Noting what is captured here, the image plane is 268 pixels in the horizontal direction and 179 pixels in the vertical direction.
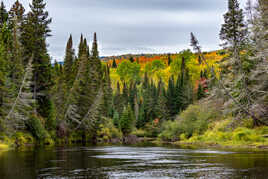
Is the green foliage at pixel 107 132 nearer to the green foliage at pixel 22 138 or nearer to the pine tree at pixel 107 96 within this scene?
the pine tree at pixel 107 96

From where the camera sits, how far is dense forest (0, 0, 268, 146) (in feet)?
115

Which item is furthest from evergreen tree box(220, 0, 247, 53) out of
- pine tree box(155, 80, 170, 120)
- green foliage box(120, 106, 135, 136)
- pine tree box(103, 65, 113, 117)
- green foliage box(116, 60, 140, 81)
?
green foliage box(116, 60, 140, 81)

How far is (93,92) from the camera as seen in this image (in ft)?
214

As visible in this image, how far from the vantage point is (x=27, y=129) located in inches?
1791

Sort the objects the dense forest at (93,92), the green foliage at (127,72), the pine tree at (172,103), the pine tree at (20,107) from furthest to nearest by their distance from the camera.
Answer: the green foliage at (127,72) < the pine tree at (172,103) < the pine tree at (20,107) < the dense forest at (93,92)

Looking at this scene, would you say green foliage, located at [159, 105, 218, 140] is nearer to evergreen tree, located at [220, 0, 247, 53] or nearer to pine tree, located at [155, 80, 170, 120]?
evergreen tree, located at [220, 0, 247, 53]

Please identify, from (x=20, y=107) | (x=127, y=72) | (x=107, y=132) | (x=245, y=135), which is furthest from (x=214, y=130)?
(x=127, y=72)

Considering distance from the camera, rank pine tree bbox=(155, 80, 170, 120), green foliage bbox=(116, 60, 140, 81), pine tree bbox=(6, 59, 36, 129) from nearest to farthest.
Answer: pine tree bbox=(6, 59, 36, 129) → pine tree bbox=(155, 80, 170, 120) → green foliage bbox=(116, 60, 140, 81)

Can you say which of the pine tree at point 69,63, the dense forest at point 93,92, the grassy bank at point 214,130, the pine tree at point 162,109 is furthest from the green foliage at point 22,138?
the pine tree at point 162,109

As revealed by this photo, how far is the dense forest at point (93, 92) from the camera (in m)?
35.2

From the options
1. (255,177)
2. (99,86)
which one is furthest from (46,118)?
(255,177)

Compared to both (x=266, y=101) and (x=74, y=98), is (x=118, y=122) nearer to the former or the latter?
(x=74, y=98)

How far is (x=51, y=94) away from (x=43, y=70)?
12.6 feet

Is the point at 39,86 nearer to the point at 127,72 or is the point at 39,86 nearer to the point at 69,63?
the point at 69,63
